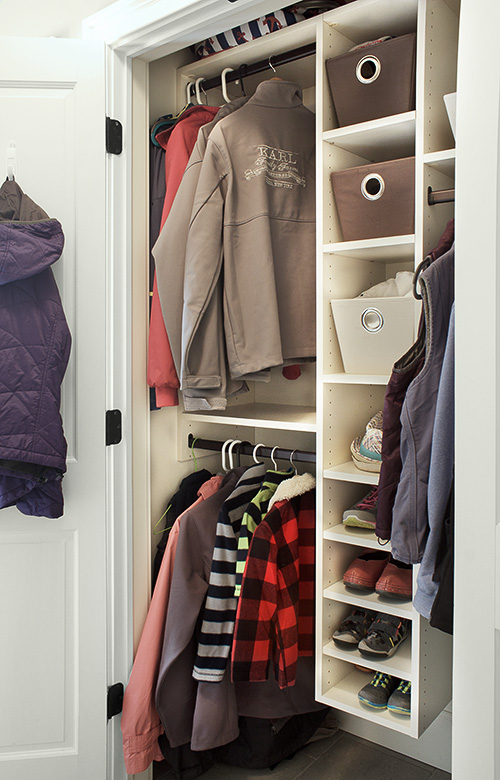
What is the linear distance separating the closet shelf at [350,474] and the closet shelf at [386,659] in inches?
17.6

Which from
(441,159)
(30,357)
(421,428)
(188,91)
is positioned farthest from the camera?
(188,91)

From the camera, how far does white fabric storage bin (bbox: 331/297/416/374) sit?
4.88 feet

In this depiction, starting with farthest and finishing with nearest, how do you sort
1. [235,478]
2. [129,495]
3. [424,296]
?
[235,478]
[129,495]
[424,296]

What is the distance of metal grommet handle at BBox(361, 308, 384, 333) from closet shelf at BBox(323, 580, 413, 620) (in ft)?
2.25

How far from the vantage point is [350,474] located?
62.2 inches

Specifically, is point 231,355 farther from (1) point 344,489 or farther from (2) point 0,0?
(2) point 0,0

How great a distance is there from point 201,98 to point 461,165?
181 cm

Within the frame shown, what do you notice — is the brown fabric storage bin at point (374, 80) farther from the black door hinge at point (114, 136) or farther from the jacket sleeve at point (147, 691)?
the jacket sleeve at point (147, 691)

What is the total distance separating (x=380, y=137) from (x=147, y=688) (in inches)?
64.8

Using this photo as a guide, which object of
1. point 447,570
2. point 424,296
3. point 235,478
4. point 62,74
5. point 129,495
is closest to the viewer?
point 447,570

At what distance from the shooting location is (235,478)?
1977 millimetres

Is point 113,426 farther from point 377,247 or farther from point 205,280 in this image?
point 377,247

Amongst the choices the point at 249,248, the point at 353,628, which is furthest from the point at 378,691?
the point at 249,248

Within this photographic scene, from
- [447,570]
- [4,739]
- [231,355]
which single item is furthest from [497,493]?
Answer: [4,739]
